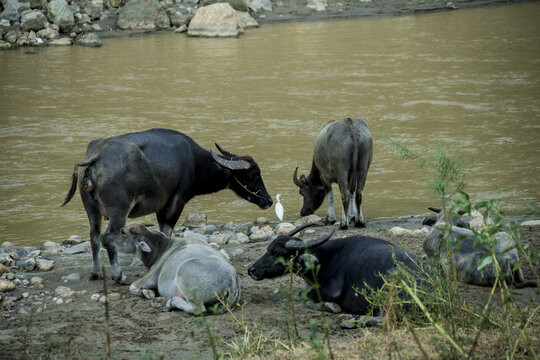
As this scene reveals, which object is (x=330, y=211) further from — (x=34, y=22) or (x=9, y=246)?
(x=34, y=22)

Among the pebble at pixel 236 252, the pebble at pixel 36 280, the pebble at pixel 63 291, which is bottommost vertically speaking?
the pebble at pixel 236 252

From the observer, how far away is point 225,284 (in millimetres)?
6102

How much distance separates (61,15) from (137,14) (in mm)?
2865

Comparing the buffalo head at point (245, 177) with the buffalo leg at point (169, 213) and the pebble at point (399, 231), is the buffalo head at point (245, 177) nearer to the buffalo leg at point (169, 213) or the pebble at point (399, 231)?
the buffalo leg at point (169, 213)

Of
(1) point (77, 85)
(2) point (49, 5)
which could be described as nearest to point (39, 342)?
(1) point (77, 85)

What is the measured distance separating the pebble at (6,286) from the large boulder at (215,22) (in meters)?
21.4

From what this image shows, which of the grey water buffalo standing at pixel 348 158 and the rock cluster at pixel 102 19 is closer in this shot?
the grey water buffalo standing at pixel 348 158

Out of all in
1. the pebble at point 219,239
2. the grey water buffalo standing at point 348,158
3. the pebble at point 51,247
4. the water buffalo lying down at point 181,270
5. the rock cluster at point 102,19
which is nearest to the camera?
the water buffalo lying down at point 181,270

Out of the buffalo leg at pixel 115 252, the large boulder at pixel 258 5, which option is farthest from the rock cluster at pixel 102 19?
the buffalo leg at pixel 115 252

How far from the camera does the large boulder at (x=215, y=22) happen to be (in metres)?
27.4

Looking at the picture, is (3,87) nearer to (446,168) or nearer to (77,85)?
(77,85)

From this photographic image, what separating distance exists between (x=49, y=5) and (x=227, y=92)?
12922 millimetres

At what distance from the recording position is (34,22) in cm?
2733

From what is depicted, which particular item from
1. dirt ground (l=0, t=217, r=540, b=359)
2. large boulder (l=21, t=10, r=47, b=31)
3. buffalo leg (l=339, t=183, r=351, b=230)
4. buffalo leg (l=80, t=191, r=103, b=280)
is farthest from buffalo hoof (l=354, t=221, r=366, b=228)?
large boulder (l=21, t=10, r=47, b=31)
